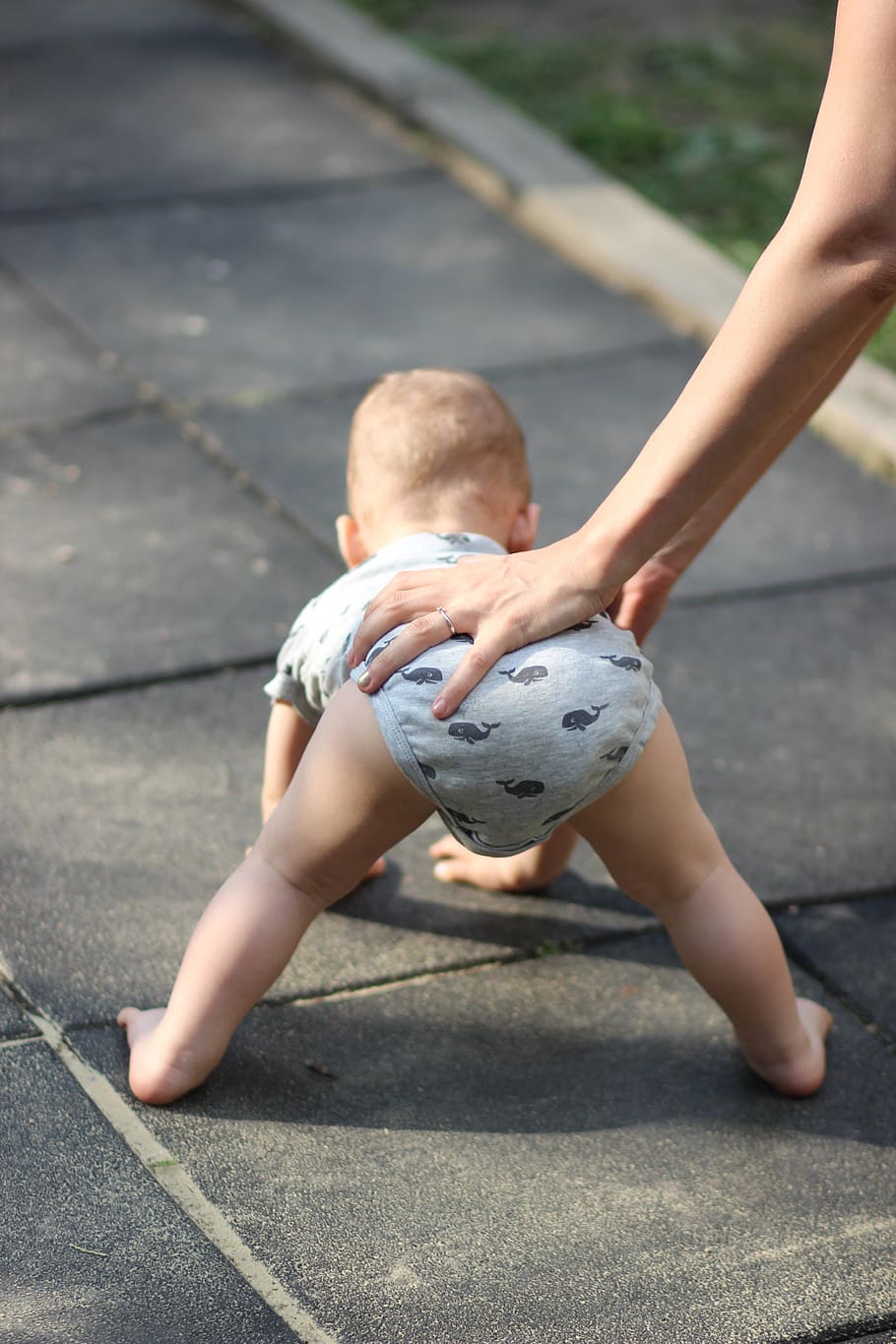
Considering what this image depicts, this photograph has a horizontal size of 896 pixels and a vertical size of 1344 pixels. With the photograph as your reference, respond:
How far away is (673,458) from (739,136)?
16.8 feet

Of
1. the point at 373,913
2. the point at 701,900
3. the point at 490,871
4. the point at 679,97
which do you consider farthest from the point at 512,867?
the point at 679,97

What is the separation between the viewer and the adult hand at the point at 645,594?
8.96 ft

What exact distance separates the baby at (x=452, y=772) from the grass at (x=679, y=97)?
3.14 meters

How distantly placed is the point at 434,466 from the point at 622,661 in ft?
1.78

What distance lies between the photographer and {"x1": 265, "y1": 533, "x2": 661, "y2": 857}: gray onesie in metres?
2.08

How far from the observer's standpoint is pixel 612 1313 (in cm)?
208

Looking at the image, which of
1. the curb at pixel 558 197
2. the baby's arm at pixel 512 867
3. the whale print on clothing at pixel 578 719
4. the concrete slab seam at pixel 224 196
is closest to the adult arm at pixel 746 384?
the whale print on clothing at pixel 578 719

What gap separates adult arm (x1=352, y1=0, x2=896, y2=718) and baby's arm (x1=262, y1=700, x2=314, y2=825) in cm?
45

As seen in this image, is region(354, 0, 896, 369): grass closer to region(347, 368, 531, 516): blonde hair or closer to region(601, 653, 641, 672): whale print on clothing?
region(347, 368, 531, 516): blonde hair

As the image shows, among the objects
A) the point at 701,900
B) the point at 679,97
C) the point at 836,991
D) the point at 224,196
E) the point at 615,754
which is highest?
the point at 615,754

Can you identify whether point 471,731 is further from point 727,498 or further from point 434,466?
point 727,498

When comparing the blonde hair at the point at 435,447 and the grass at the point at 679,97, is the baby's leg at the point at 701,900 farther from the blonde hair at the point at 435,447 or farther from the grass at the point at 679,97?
the grass at the point at 679,97

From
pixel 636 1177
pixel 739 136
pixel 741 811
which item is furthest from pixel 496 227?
pixel 636 1177

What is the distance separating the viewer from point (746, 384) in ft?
6.50
